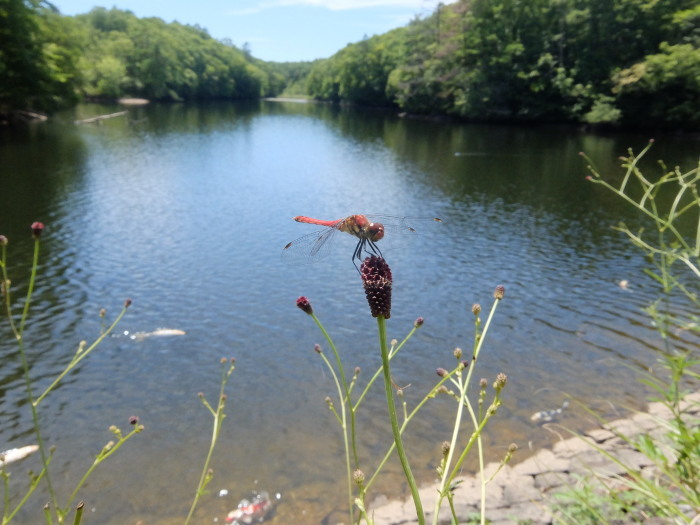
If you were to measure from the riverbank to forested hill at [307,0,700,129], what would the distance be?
39.4 meters

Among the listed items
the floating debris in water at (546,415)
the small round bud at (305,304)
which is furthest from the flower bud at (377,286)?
the floating debris in water at (546,415)

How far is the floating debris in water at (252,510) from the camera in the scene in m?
5.70

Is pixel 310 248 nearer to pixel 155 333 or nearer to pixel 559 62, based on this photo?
pixel 155 333

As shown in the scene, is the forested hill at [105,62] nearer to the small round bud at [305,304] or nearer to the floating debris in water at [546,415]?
the floating debris in water at [546,415]

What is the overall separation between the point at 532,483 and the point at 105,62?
86.0 m

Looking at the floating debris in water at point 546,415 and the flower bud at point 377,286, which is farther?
the floating debris in water at point 546,415

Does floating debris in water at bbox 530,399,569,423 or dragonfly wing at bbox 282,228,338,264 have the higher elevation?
dragonfly wing at bbox 282,228,338,264

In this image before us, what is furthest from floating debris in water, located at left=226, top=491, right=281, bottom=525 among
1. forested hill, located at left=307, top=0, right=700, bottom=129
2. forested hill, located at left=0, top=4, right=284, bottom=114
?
forested hill, located at left=307, top=0, right=700, bottom=129

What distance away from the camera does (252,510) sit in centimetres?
585

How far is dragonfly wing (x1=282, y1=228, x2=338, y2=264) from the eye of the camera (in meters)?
2.37

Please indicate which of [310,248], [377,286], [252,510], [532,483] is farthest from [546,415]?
[377,286]

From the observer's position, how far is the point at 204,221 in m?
16.5

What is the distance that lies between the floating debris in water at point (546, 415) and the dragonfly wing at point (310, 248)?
19.4 ft

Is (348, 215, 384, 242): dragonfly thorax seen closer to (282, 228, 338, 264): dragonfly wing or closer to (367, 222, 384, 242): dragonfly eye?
(367, 222, 384, 242): dragonfly eye
